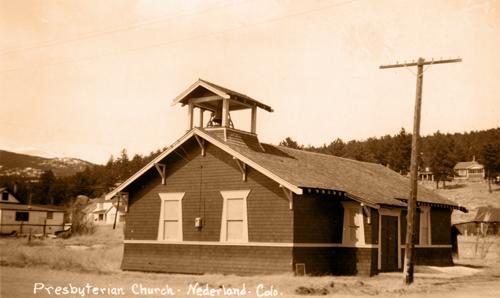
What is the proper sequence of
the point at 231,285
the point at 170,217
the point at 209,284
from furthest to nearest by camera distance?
the point at 170,217 → the point at 209,284 → the point at 231,285

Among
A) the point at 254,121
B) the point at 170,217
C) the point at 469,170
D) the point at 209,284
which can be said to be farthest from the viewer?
the point at 469,170

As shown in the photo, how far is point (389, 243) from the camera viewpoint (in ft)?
78.5

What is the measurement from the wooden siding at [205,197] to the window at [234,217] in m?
0.20

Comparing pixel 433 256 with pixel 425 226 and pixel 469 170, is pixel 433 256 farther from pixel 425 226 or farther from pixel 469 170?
pixel 469 170

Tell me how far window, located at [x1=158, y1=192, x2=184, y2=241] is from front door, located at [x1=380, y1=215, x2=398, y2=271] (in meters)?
8.15

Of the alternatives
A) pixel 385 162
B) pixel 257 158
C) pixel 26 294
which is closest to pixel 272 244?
pixel 257 158

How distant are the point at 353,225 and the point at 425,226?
7641 mm

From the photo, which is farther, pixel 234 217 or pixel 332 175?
pixel 332 175

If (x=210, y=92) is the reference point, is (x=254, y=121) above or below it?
below

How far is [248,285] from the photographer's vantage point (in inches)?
725

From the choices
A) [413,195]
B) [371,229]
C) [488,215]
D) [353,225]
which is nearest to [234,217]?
[353,225]

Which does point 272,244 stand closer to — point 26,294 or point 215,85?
point 215,85

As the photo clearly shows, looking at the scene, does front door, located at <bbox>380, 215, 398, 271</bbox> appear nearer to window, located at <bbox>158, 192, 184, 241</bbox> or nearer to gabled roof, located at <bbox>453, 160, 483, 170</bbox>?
window, located at <bbox>158, 192, 184, 241</bbox>

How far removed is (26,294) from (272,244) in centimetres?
902
